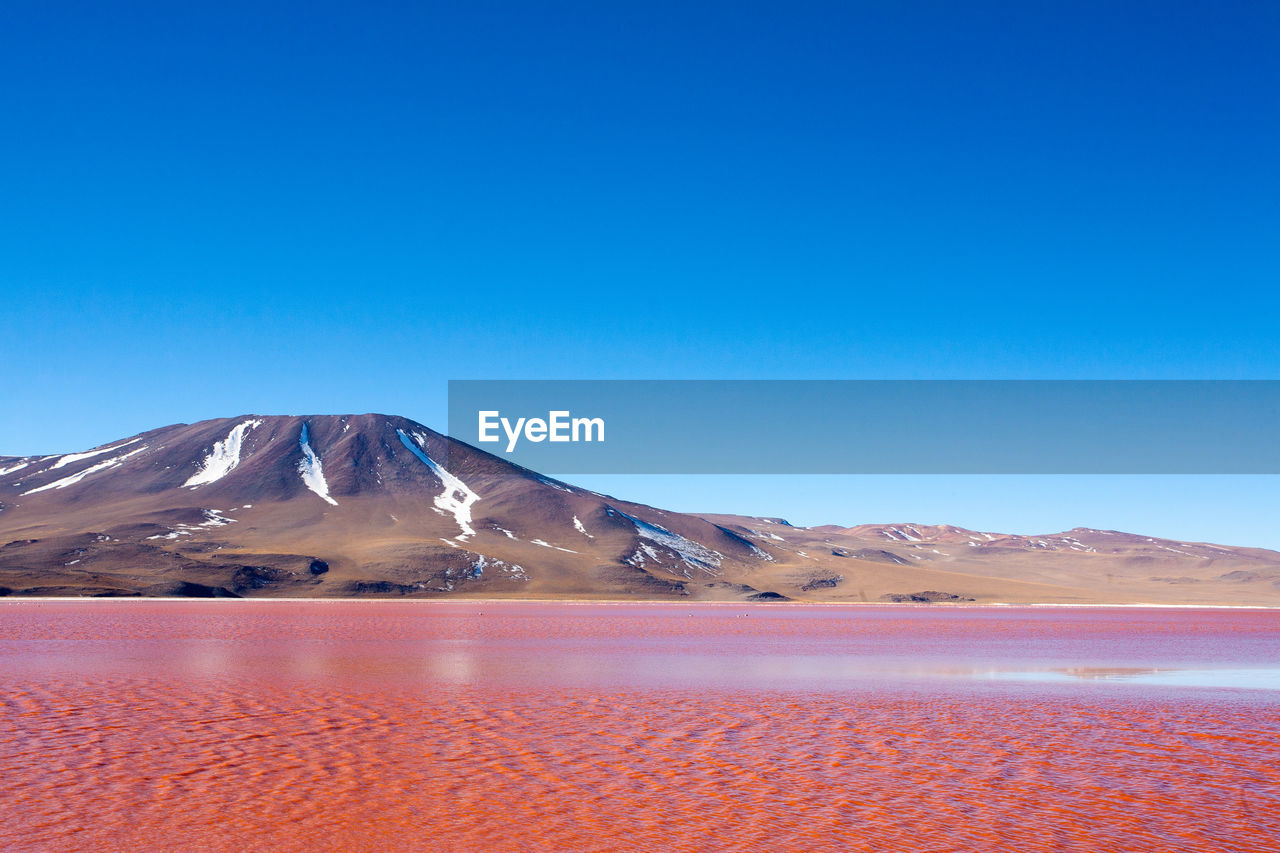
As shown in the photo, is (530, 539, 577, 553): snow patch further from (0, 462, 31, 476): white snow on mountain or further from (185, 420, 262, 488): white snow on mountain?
(0, 462, 31, 476): white snow on mountain

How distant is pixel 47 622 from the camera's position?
136ft

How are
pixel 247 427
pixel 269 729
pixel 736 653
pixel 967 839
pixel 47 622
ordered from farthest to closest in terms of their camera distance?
pixel 247 427
pixel 47 622
pixel 736 653
pixel 269 729
pixel 967 839

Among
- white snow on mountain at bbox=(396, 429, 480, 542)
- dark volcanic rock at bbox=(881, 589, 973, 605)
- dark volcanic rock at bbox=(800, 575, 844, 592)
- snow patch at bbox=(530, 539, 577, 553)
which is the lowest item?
dark volcanic rock at bbox=(881, 589, 973, 605)

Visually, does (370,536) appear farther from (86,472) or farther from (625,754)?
(625,754)

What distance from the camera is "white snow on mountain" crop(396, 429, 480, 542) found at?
5979 inches

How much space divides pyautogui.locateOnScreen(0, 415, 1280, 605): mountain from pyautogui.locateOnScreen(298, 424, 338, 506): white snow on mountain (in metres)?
0.43

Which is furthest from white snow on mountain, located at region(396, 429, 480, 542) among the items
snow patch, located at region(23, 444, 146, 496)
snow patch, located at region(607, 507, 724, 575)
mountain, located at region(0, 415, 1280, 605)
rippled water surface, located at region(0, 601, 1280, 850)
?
rippled water surface, located at region(0, 601, 1280, 850)

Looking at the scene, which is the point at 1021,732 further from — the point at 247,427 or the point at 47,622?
the point at 247,427

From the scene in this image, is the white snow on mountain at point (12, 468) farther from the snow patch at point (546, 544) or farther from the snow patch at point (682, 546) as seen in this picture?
the snow patch at point (682, 546)

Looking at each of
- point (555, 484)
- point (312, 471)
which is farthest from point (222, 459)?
point (555, 484)

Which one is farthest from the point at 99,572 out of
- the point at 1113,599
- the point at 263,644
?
the point at 1113,599

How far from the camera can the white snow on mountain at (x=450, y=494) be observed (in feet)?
498

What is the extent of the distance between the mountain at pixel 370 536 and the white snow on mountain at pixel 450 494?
49 centimetres

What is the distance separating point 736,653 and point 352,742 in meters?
17.9
